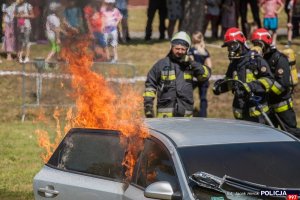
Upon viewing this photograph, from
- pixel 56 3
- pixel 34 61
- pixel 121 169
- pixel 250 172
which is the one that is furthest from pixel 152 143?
pixel 34 61

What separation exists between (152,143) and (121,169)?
1.07 feet

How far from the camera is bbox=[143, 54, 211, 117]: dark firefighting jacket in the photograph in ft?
35.2

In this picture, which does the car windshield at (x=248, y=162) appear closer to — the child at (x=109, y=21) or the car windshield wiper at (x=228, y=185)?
the car windshield wiper at (x=228, y=185)

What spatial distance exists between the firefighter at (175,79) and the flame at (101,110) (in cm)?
136

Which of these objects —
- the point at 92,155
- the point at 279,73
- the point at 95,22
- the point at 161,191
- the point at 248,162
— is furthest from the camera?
the point at 279,73

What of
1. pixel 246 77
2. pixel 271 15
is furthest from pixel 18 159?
pixel 271 15

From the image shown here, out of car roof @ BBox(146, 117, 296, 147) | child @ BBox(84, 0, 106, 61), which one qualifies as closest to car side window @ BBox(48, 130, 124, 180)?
car roof @ BBox(146, 117, 296, 147)

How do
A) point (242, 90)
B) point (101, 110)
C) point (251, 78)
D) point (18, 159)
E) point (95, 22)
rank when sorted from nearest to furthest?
point (101, 110) < point (95, 22) < point (242, 90) < point (251, 78) < point (18, 159)

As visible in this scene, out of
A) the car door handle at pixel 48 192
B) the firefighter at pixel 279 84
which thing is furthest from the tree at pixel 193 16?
the car door handle at pixel 48 192

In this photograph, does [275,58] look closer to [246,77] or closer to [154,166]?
[246,77]

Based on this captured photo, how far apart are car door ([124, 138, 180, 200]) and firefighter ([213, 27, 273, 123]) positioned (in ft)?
13.5

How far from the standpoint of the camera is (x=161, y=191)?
6109mm

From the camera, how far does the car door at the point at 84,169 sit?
22.5 ft

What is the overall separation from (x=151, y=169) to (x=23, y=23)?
434 centimetres
